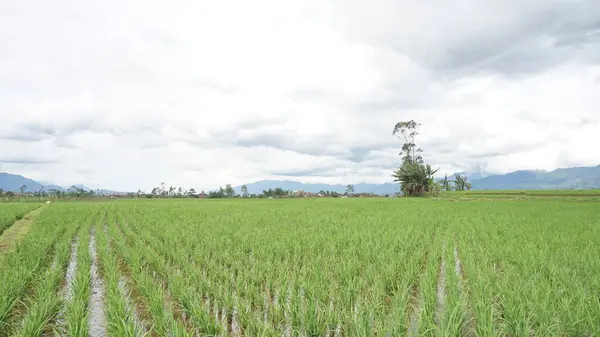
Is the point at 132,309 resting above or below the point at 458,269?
above

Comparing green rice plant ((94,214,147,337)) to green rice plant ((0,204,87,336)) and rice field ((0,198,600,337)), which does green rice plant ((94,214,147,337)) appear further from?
green rice plant ((0,204,87,336))

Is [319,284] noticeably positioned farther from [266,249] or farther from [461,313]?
[266,249]

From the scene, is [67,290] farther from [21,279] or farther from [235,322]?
[235,322]

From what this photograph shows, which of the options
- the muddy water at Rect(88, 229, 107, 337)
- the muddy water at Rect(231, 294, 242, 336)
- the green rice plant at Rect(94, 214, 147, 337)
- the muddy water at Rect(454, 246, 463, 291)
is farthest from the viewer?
the muddy water at Rect(454, 246, 463, 291)

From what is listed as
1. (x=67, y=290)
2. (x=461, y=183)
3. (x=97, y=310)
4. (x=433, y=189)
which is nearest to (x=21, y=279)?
(x=67, y=290)

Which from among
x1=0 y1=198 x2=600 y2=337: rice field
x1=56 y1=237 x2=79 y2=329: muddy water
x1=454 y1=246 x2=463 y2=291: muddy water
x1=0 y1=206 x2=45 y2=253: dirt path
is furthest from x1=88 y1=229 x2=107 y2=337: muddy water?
x1=0 y1=206 x2=45 y2=253: dirt path

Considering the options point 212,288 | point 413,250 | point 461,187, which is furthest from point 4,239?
point 461,187

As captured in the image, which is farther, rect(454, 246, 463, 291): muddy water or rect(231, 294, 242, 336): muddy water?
rect(454, 246, 463, 291): muddy water

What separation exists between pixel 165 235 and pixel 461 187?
51593 millimetres

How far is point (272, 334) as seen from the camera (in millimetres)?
2994

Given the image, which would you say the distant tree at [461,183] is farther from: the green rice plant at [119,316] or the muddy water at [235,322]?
the green rice plant at [119,316]

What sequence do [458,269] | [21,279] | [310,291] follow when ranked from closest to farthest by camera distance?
[310,291] < [21,279] < [458,269]

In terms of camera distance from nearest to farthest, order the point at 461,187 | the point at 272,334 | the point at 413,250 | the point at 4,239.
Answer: the point at 272,334
the point at 413,250
the point at 4,239
the point at 461,187

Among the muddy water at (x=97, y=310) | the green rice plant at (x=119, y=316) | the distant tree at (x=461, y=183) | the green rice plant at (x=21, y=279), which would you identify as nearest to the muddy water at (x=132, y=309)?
the green rice plant at (x=119, y=316)
